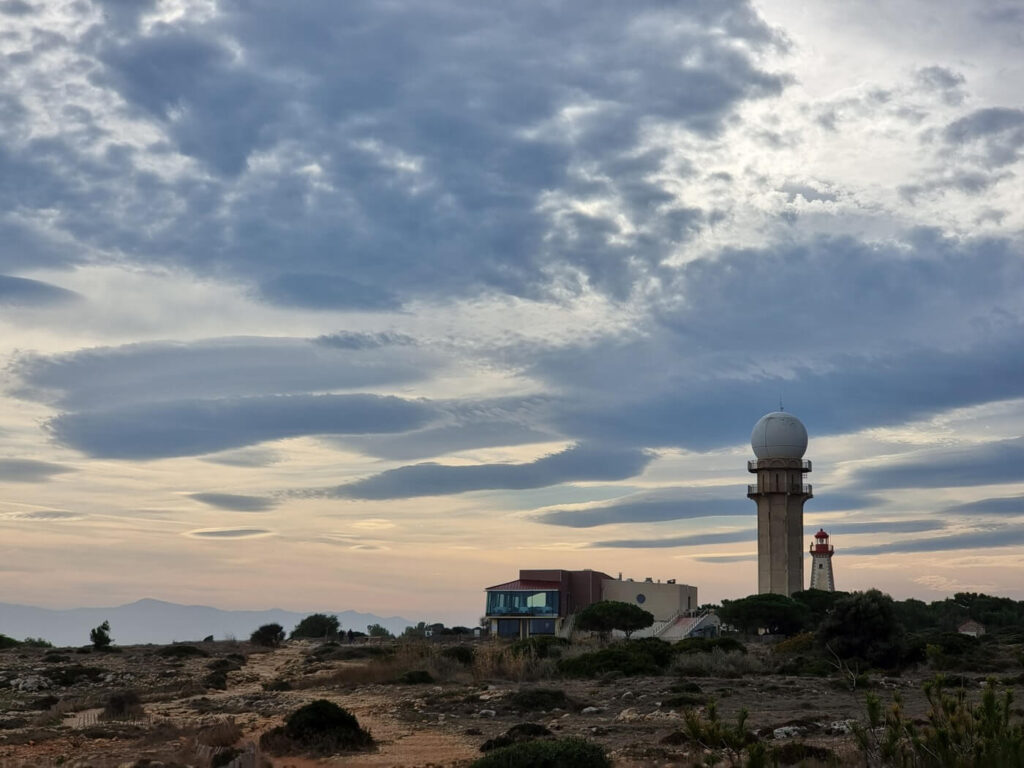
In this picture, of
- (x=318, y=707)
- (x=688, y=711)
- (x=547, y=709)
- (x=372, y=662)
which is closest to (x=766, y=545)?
(x=372, y=662)

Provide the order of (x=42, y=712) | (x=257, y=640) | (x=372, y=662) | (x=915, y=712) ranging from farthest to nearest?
1. (x=257, y=640)
2. (x=372, y=662)
3. (x=42, y=712)
4. (x=915, y=712)

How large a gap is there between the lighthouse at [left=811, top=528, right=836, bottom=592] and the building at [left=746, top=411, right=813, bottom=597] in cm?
700

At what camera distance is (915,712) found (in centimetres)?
2375

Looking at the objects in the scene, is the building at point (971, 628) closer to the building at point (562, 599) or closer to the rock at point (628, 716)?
the building at point (562, 599)

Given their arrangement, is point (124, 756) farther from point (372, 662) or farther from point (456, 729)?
point (372, 662)

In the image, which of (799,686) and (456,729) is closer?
(456,729)

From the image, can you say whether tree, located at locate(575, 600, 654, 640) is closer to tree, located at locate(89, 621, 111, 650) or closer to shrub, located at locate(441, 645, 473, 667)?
shrub, located at locate(441, 645, 473, 667)

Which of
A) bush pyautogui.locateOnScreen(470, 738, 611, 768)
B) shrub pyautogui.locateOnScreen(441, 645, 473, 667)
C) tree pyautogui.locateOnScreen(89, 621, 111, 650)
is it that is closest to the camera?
bush pyautogui.locateOnScreen(470, 738, 611, 768)

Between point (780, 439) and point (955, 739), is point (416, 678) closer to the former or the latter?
point (955, 739)

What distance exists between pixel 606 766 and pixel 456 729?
8306 mm

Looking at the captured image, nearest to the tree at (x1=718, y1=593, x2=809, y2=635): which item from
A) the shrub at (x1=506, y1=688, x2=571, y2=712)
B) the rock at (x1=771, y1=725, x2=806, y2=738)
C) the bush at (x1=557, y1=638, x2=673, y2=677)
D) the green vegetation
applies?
the bush at (x1=557, y1=638, x2=673, y2=677)

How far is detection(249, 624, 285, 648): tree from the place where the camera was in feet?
230

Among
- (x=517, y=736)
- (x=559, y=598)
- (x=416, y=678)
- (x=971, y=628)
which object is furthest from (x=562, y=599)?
(x=517, y=736)

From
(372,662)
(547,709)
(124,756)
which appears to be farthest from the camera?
(372,662)
